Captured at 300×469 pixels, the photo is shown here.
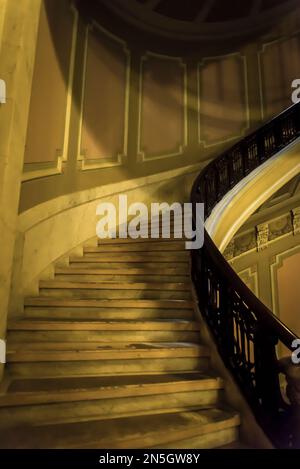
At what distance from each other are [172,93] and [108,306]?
5364mm

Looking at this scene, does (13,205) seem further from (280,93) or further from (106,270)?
(280,93)

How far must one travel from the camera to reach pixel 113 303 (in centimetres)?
300

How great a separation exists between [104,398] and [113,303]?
3.48 ft

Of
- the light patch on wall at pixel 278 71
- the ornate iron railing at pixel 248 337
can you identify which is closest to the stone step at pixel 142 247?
the ornate iron railing at pixel 248 337

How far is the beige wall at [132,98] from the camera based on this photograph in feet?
13.1

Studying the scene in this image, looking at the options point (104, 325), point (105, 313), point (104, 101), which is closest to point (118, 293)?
point (105, 313)

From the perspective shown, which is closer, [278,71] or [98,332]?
[98,332]

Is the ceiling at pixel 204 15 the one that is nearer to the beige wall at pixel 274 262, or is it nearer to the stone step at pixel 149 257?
the beige wall at pixel 274 262

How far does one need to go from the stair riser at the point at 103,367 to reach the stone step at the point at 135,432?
39 centimetres

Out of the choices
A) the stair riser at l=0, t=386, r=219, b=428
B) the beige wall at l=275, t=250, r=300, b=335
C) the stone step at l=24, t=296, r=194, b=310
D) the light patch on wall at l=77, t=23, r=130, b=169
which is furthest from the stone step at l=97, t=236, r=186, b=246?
the beige wall at l=275, t=250, r=300, b=335

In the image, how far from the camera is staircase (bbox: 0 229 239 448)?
1820 millimetres

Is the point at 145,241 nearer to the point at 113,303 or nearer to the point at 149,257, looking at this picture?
the point at 149,257

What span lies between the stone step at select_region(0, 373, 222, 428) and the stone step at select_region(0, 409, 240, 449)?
0.18ft

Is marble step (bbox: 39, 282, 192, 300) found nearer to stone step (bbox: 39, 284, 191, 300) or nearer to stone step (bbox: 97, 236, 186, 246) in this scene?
stone step (bbox: 39, 284, 191, 300)
